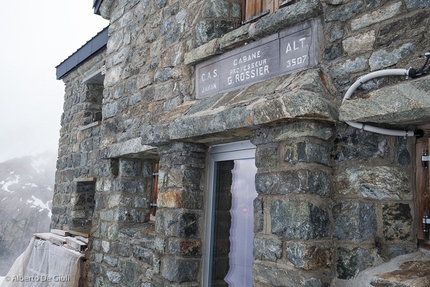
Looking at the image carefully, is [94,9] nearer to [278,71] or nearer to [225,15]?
[225,15]

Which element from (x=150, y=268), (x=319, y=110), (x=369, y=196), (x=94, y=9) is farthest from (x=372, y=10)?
(x=94, y=9)

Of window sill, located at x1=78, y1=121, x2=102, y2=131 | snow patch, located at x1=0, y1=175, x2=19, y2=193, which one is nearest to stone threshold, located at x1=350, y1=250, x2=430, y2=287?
window sill, located at x1=78, y1=121, x2=102, y2=131

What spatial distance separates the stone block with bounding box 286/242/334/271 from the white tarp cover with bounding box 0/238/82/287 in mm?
3365

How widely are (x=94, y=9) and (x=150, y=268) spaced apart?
3935 mm

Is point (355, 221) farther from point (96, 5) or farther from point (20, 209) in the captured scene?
point (20, 209)

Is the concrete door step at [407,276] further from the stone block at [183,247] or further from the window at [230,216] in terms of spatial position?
the stone block at [183,247]

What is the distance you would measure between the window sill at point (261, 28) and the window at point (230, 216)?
2.49 ft

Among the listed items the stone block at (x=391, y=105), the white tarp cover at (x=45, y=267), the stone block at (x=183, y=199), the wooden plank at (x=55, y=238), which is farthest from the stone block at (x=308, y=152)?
the wooden plank at (x=55, y=238)

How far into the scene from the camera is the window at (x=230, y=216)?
301 centimetres

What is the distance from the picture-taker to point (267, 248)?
93.6 inches

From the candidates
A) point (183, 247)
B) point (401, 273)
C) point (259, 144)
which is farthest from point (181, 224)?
point (401, 273)

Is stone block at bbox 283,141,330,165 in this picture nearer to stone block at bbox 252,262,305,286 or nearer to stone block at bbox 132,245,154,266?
stone block at bbox 252,262,305,286

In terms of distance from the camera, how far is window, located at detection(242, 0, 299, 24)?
308 cm

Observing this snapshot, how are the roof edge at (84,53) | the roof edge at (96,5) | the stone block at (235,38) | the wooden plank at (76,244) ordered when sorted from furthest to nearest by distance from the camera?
the roof edge at (84,53) → the roof edge at (96,5) → the wooden plank at (76,244) → the stone block at (235,38)
